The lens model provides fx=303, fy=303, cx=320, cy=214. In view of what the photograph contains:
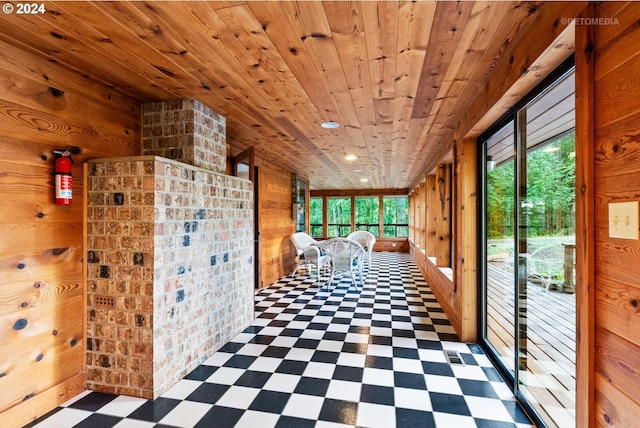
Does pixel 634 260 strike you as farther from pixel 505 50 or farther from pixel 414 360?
pixel 414 360

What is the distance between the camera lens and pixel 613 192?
994mm

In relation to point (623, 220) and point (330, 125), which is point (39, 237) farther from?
point (623, 220)

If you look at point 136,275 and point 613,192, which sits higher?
A: point 613,192

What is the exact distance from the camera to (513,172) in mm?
2117

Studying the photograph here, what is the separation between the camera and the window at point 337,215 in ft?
35.2

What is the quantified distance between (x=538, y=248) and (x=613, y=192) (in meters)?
0.93

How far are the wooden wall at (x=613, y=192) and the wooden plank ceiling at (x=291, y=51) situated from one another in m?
0.52

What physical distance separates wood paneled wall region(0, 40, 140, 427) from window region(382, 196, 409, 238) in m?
9.17

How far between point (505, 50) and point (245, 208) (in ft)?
8.68

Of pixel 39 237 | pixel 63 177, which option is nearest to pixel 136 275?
pixel 39 237

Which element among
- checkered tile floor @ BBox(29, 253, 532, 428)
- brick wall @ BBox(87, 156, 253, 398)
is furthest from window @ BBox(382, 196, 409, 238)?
brick wall @ BBox(87, 156, 253, 398)

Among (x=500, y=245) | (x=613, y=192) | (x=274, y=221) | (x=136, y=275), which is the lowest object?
(x=136, y=275)

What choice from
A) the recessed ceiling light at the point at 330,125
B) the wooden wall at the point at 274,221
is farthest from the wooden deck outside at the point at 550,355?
the wooden wall at the point at 274,221

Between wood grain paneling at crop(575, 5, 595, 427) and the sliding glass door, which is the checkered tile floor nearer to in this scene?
the sliding glass door
